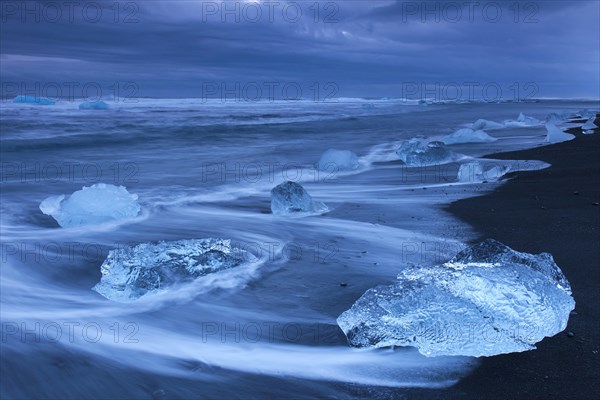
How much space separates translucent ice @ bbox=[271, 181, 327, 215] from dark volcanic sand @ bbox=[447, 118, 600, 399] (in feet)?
6.06

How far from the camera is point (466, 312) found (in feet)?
9.54

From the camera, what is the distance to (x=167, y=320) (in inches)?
143

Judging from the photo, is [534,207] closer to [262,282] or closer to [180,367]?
[262,282]

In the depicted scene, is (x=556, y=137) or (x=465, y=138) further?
(x=465, y=138)

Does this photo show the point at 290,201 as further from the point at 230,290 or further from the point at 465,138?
the point at 465,138

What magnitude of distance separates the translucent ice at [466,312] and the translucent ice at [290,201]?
10.8ft

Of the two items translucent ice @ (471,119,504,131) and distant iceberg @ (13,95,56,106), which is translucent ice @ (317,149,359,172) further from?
distant iceberg @ (13,95,56,106)

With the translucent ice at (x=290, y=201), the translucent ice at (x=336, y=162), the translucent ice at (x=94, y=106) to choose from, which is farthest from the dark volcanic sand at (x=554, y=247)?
the translucent ice at (x=94, y=106)

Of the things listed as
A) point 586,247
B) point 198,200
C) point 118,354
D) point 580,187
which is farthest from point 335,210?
point 118,354

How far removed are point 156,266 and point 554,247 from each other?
3.47m

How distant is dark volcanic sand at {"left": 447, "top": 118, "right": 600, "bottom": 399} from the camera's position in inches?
100

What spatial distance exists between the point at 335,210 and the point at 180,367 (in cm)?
398

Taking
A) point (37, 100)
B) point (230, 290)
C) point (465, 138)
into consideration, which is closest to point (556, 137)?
point (465, 138)

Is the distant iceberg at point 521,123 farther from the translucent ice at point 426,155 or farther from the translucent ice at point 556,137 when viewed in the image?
the translucent ice at point 426,155
